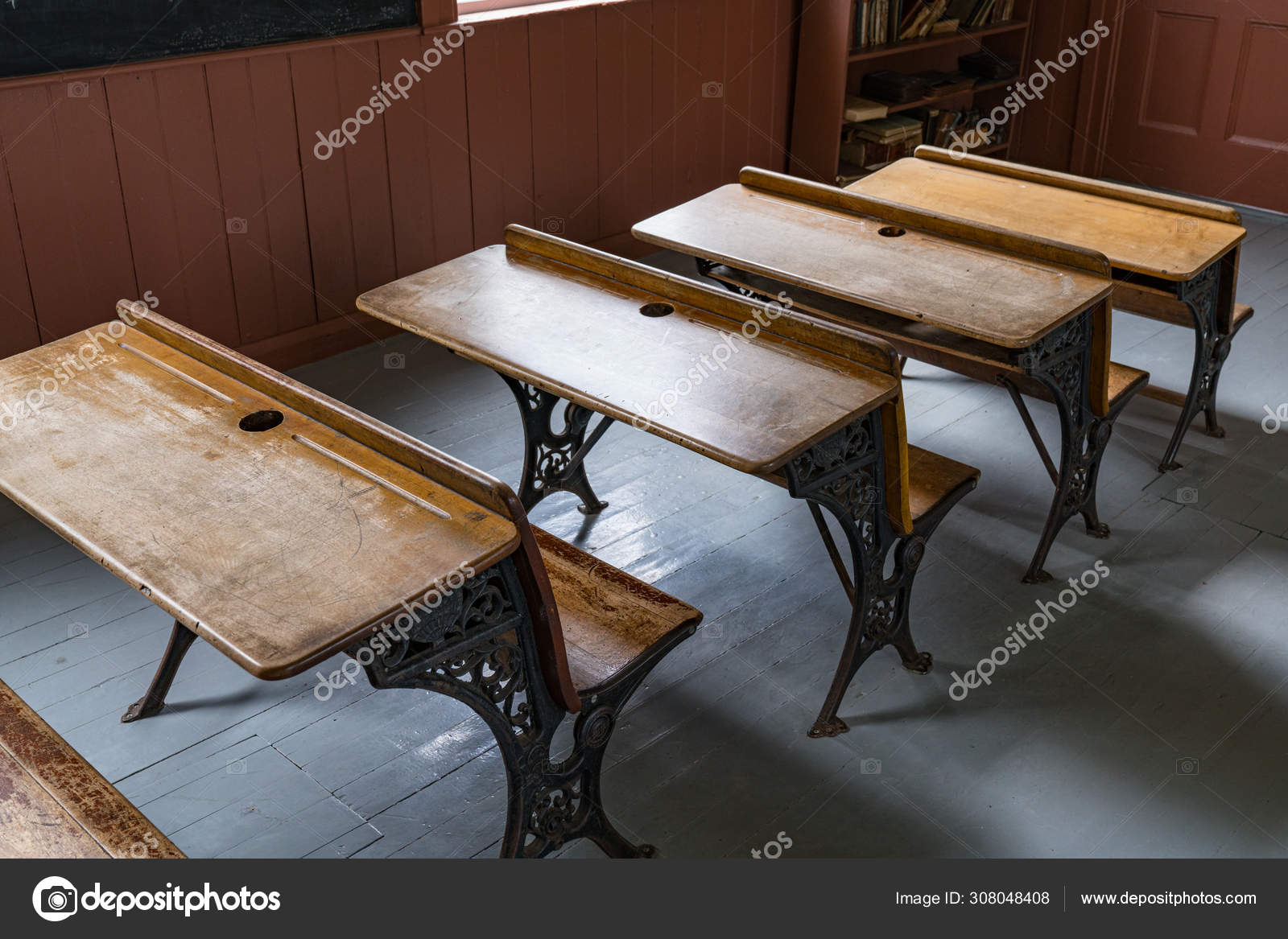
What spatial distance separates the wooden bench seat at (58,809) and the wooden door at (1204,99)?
19.4 ft

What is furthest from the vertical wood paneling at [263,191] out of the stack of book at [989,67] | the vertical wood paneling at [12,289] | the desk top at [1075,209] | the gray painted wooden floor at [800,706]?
the stack of book at [989,67]

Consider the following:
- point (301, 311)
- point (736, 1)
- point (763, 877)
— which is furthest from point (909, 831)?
point (736, 1)

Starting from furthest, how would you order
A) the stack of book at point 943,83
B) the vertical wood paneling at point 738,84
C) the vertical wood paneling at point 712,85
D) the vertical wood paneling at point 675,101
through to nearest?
1. the stack of book at point 943,83
2. the vertical wood paneling at point 738,84
3. the vertical wood paneling at point 712,85
4. the vertical wood paneling at point 675,101

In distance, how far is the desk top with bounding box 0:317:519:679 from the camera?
165cm

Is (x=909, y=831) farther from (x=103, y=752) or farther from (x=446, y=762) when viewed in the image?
(x=103, y=752)

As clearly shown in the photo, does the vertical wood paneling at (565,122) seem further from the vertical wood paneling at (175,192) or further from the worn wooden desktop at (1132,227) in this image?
the worn wooden desktop at (1132,227)

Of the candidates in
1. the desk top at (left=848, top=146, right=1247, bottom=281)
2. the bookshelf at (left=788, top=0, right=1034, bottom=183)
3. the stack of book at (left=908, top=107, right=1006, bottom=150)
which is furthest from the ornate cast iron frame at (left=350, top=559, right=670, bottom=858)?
the stack of book at (left=908, top=107, right=1006, bottom=150)

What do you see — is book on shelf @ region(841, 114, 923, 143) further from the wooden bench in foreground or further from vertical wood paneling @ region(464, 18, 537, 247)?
the wooden bench in foreground

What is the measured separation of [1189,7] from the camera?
5.94 metres

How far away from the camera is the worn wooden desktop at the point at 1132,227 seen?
126 inches

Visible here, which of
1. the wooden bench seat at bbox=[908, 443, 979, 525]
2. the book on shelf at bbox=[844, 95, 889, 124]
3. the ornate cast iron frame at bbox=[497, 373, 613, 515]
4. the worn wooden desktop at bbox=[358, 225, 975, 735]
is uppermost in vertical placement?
the worn wooden desktop at bbox=[358, 225, 975, 735]

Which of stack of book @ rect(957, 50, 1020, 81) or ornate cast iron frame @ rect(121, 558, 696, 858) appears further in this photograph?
stack of book @ rect(957, 50, 1020, 81)

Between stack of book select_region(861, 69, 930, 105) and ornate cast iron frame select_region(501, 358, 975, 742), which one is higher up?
stack of book select_region(861, 69, 930, 105)

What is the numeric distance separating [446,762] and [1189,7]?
5391 mm
